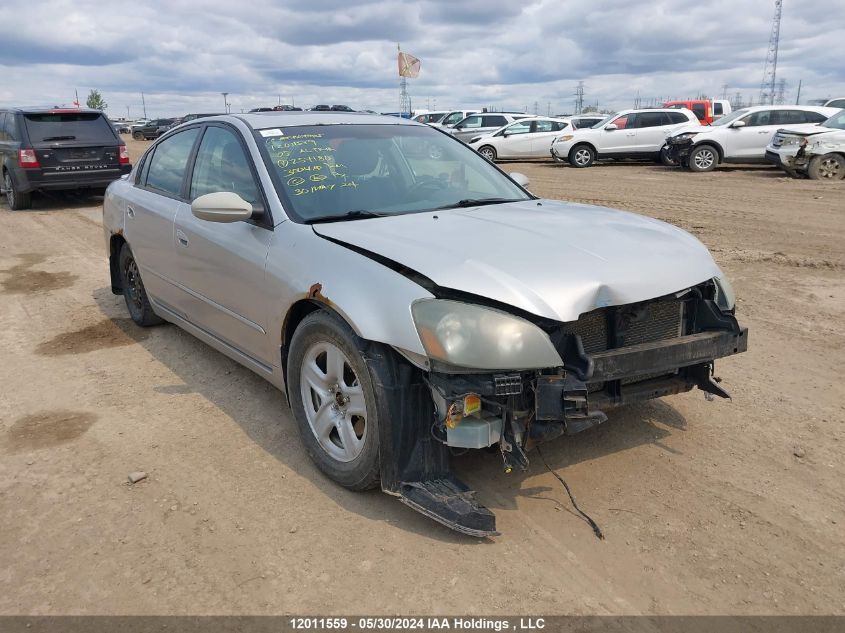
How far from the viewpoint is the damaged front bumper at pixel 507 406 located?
278 cm

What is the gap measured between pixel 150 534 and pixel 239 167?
212 centimetres

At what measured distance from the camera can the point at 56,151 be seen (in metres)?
12.7

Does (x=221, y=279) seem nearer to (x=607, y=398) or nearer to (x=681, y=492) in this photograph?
(x=607, y=398)

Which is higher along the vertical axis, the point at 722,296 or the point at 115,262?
the point at 722,296

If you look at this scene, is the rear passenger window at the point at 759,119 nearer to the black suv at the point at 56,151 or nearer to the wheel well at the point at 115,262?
the black suv at the point at 56,151

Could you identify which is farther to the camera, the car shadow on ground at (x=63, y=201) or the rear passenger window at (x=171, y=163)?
the car shadow on ground at (x=63, y=201)

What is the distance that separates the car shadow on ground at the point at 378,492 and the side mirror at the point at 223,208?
1.22 metres

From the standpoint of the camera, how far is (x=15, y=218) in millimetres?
12469

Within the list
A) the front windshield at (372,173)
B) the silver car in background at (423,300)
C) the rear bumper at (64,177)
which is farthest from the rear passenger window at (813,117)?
the silver car in background at (423,300)

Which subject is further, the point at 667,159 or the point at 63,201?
the point at 667,159

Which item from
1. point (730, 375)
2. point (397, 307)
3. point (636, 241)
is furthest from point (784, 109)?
point (397, 307)

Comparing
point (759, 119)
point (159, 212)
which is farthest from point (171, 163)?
point (759, 119)

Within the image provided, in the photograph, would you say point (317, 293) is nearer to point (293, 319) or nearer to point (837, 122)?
point (293, 319)

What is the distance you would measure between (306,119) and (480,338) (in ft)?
7.65
